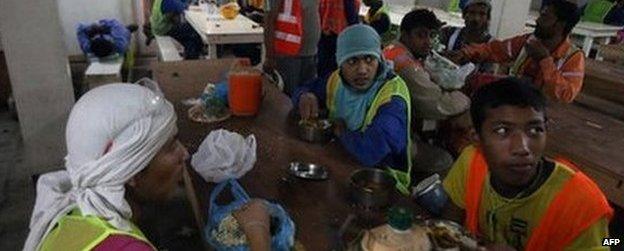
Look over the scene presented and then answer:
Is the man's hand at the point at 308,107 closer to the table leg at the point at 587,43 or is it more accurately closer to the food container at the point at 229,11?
the food container at the point at 229,11

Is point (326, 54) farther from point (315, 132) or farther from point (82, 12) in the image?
point (82, 12)

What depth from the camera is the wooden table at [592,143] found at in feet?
7.36

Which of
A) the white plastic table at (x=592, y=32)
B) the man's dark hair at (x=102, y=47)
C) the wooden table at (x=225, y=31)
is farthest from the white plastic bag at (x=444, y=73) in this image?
the white plastic table at (x=592, y=32)

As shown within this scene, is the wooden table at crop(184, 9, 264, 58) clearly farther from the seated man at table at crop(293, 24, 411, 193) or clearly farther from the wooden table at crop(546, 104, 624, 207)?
the wooden table at crop(546, 104, 624, 207)

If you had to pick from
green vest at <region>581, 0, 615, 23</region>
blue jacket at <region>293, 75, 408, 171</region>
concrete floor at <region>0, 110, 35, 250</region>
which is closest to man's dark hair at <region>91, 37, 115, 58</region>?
concrete floor at <region>0, 110, 35, 250</region>

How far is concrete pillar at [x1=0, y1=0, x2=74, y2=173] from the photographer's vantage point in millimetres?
3473

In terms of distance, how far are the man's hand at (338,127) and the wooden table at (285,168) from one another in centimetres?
7

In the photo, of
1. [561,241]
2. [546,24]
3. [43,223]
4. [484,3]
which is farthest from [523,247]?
[484,3]

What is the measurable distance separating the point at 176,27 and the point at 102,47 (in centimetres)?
119

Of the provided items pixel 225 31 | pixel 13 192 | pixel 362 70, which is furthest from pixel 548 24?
pixel 13 192

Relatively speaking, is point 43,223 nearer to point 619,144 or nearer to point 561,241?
point 561,241

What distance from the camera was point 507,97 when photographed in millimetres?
1406

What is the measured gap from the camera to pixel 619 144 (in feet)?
8.33

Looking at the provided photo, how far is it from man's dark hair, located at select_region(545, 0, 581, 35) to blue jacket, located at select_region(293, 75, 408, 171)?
5.41ft
